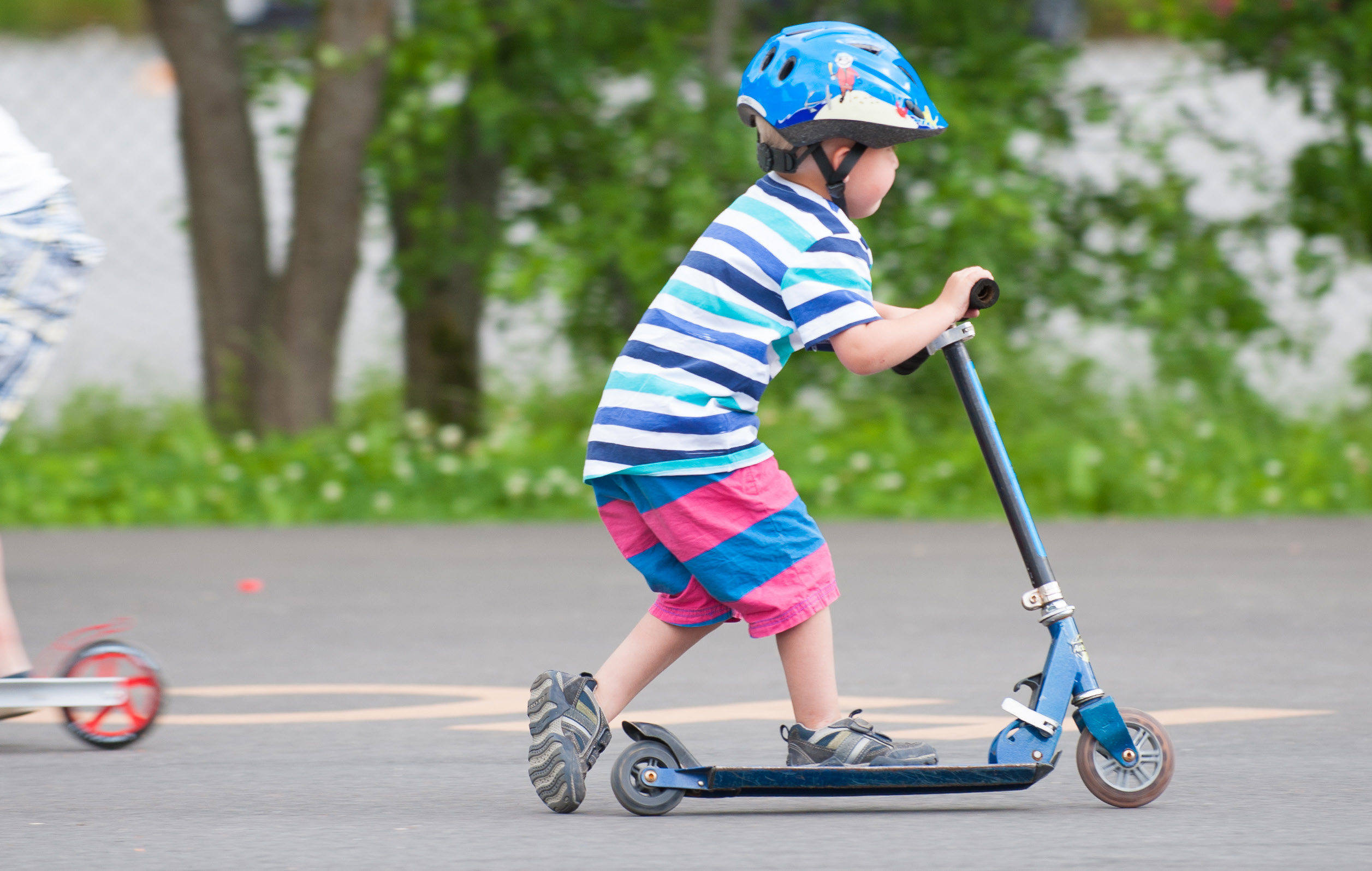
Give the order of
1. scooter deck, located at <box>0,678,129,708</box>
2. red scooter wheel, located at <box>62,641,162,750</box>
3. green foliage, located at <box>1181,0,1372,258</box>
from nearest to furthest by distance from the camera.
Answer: scooter deck, located at <box>0,678,129,708</box> → red scooter wheel, located at <box>62,641,162,750</box> → green foliage, located at <box>1181,0,1372,258</box>

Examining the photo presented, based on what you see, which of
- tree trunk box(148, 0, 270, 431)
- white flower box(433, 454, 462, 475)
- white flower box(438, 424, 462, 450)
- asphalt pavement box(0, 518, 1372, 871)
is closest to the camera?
asphalt pavement box(0, 518, 1372, 871)

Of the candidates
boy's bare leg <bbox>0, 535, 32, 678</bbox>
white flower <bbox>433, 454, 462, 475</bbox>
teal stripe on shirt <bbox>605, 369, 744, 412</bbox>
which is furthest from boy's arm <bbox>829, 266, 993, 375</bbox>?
white flower <bbox>433, 454, 462, 475</bbox>

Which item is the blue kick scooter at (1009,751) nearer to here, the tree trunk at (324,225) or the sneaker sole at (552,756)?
the sneaker sole at (552,756)

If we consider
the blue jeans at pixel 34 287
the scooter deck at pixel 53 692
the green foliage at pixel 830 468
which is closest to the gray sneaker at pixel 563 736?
the scooter deck at pixel 53 692

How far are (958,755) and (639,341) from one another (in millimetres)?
1189

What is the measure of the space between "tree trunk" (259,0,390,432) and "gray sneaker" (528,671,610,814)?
23.4ft

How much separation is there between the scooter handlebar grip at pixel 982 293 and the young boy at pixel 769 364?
0.01 meters

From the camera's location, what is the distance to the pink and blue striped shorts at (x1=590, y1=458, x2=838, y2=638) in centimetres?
366

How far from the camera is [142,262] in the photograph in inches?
564

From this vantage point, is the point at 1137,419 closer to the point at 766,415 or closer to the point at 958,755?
the point at 766,415

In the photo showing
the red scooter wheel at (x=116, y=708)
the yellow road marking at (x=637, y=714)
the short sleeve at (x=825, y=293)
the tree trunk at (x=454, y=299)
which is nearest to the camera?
the short sleeve at (x=825, y=293)

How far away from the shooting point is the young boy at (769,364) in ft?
11.9

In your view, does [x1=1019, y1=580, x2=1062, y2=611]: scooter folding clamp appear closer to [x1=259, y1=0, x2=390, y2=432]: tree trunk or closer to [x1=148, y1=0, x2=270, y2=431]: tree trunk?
[x1=259, y1=0, x2=390, y2=432]: tree trunk

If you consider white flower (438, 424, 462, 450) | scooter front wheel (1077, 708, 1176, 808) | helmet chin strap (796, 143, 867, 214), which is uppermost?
white flower (438, 424, 462, 450)
